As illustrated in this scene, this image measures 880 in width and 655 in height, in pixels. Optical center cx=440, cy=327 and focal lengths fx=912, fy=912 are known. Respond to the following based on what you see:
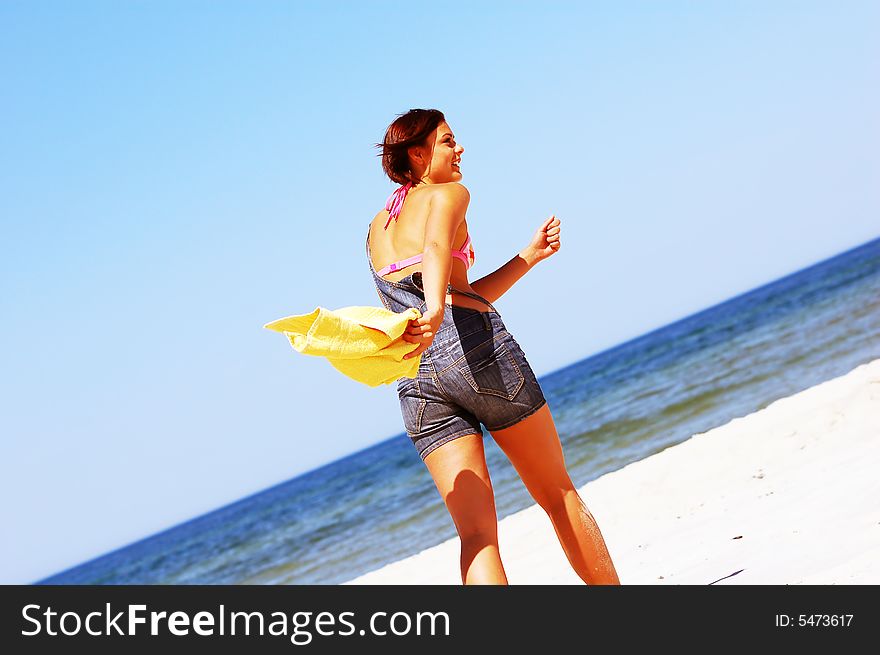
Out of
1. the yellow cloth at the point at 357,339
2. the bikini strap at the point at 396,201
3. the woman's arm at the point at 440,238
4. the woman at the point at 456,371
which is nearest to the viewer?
the yellow cloth at the point at 357,339

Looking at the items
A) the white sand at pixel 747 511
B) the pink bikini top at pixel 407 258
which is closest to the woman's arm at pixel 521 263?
the pink bikini top at pixel 407 258

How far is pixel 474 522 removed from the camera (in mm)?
2877

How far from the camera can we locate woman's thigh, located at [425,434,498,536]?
9.45ft

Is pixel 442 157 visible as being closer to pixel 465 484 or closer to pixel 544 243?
pixel 544 243

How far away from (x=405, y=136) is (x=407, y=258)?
44 centimetres

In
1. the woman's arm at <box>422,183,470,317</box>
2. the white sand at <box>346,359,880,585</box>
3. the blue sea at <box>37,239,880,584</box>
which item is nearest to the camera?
the woman's arm at <box>422,183,470,317</box>

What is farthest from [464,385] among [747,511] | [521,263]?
[747,511]

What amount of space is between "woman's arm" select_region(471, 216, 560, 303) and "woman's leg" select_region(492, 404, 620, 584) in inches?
22.3

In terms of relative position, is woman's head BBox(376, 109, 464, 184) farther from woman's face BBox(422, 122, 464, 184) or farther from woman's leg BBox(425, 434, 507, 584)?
woman's leg BBox(425, 434, 507, 584)

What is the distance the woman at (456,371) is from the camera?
286cm

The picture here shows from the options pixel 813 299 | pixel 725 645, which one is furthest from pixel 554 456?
pixel 813 299

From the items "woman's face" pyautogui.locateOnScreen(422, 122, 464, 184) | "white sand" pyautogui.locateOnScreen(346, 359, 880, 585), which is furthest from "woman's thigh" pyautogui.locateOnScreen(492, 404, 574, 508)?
"white sand" pyautogui.locateOnScreen(346, 359, 880, 585)

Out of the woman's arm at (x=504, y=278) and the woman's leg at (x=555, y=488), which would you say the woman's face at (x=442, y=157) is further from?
the woman's leg at (x=555, y=488)

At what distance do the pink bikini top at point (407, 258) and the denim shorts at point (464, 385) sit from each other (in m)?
0.20
